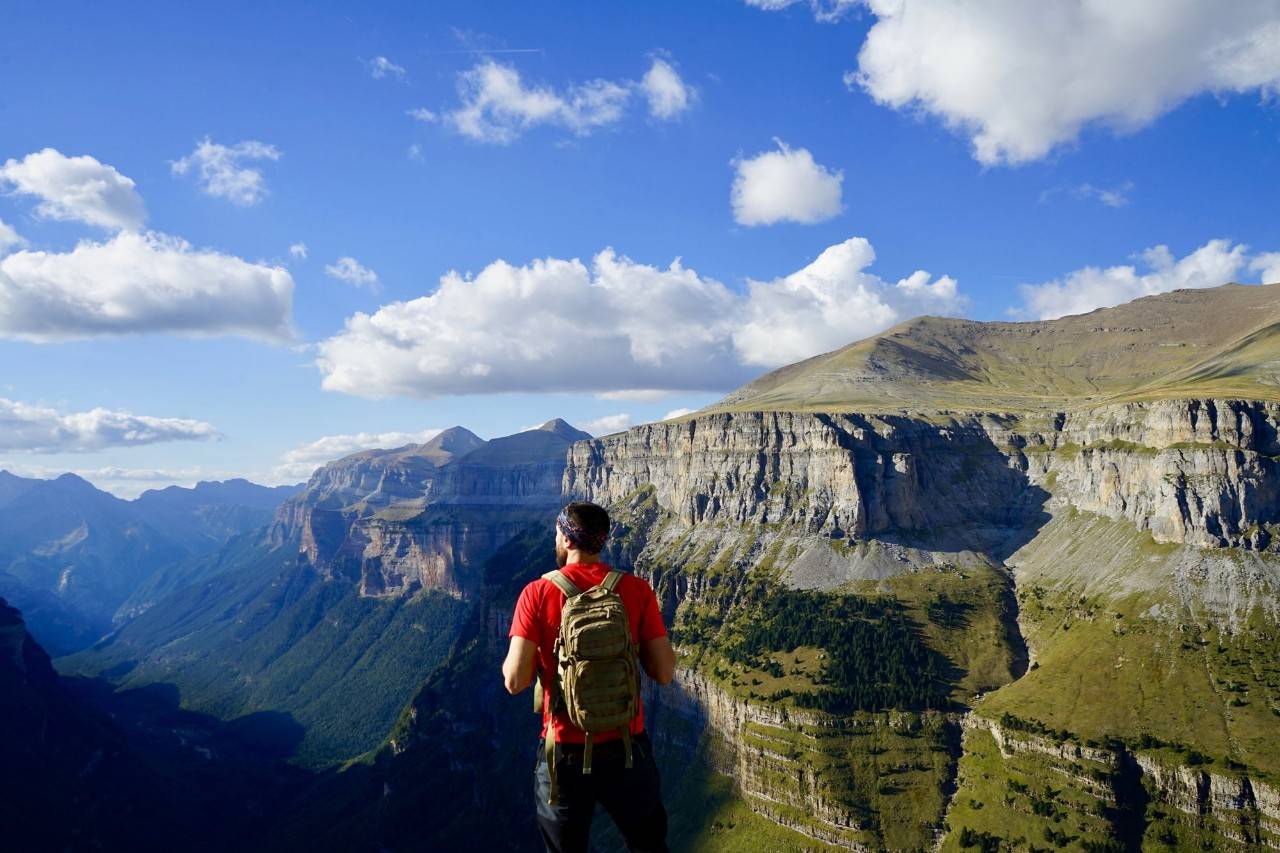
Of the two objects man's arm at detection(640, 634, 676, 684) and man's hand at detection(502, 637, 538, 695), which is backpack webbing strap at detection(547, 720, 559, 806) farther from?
man's arm at detection(640, 634, 676, 684)

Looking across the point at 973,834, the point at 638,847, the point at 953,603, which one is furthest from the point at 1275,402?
the point at 638,847

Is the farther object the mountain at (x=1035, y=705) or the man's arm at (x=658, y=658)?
the mountain at (x=1035, y=705)

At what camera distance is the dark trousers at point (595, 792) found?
45.0 ft

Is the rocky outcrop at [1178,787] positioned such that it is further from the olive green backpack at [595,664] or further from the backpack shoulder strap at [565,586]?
the backpack shoulder strap at [565,586]

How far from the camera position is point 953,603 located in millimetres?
195625

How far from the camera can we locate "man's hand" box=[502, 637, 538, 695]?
43.4 ft

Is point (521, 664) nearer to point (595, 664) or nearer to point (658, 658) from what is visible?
point (595, 664)

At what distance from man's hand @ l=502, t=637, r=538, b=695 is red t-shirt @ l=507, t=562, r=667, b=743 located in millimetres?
148

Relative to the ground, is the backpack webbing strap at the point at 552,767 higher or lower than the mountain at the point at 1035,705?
higher

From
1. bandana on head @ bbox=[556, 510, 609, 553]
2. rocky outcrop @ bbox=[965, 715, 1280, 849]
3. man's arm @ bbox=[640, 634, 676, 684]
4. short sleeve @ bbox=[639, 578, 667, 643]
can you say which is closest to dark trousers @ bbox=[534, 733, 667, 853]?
man's arm @ bbox=[640, 634, 676, 684]

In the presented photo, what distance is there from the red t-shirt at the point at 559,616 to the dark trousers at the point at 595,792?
0.35 meters

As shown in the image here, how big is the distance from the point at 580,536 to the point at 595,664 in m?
2.50

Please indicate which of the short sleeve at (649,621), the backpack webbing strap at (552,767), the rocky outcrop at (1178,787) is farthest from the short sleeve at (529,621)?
the rocky outcrop at (1178,787)

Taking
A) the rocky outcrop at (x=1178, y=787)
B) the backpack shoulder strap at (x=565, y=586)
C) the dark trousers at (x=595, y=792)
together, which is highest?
the backpack shoulder strap at (x=565, y=586)
